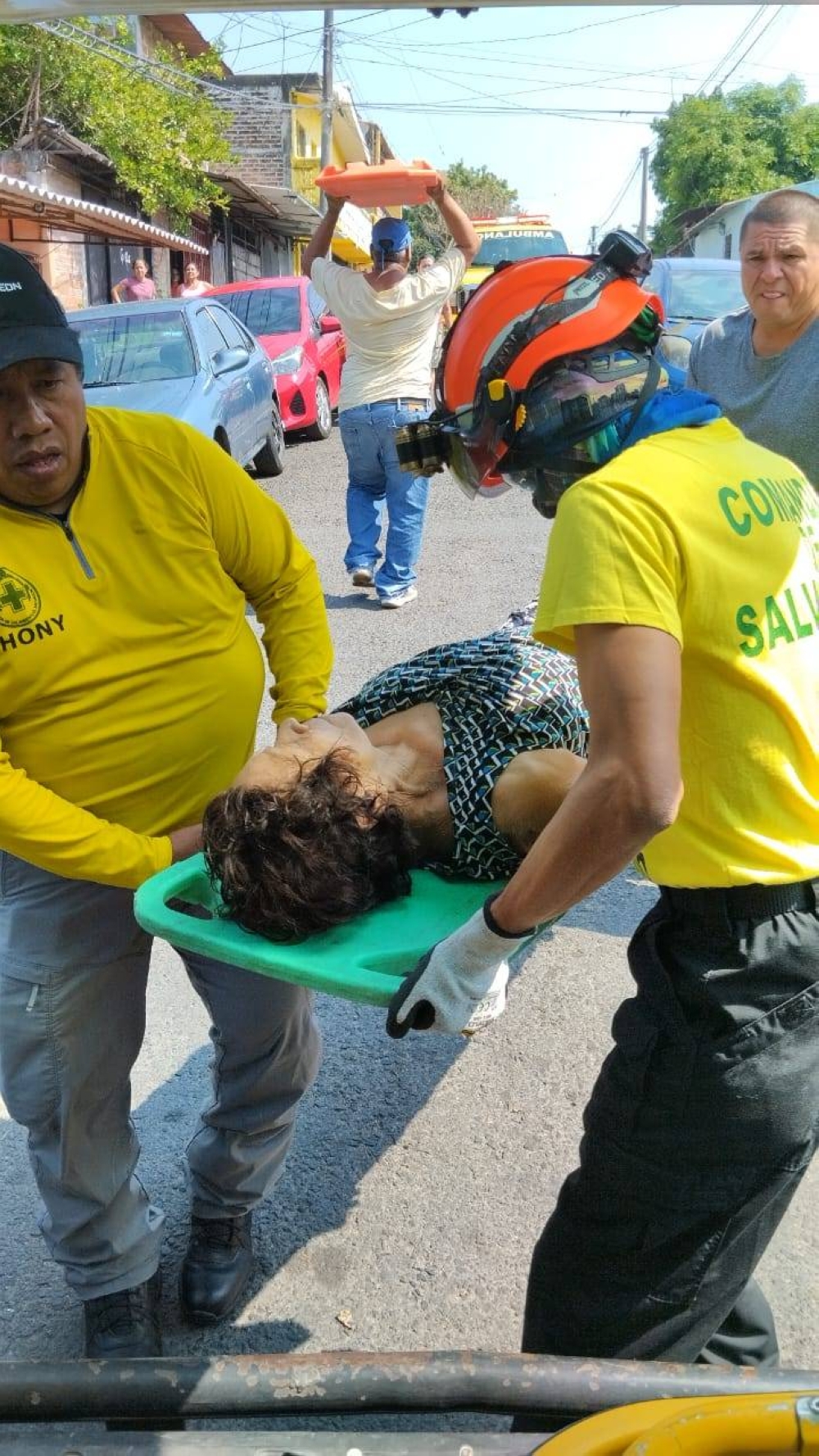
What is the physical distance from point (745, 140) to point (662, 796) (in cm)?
5055

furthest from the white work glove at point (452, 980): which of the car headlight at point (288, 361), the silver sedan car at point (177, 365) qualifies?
the car headlight at point (288, 361)

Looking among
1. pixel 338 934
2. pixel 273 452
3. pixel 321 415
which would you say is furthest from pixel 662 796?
pixel 321 415

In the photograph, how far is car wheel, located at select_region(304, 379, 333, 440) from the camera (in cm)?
1300

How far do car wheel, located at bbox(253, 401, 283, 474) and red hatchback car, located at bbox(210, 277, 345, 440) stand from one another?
2.74 feet

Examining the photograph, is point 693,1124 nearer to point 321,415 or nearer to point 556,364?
point 556,364

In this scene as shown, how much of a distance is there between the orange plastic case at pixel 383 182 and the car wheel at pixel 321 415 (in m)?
7.68

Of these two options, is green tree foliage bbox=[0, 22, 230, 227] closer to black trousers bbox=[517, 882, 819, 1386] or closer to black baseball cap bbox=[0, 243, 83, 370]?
black baseball cap bbox=[0, 243, 83, 370]

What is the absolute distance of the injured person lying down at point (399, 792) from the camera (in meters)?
1.92

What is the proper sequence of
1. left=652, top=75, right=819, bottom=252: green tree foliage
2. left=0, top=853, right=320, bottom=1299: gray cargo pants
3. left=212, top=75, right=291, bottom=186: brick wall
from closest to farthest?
left=0, top=853, right=320, bottom=1299: gray cargo pants → left=212, top=75, right=291, bottom=186: brick wall → left=652, top=75, right=819, bottom=252: green tree foliage

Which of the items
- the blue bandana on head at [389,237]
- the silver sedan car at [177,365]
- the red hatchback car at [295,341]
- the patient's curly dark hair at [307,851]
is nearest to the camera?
the patient's curly dark hair at [307,851]

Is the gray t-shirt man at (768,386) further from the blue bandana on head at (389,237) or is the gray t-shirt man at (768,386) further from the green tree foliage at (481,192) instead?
the green tree foliage at (481,192)

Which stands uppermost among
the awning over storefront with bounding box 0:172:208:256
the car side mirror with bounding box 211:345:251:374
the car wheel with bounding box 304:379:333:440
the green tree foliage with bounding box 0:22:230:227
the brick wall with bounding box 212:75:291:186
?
the brick wall with bounding box 212:75:291:186

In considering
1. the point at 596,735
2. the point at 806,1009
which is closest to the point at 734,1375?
the point at 806,1009

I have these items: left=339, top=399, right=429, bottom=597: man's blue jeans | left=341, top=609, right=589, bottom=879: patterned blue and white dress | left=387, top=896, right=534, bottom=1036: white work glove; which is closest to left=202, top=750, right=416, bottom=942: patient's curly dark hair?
left=341, top=609, right=589, bottom=879: patterned blue and white dress
